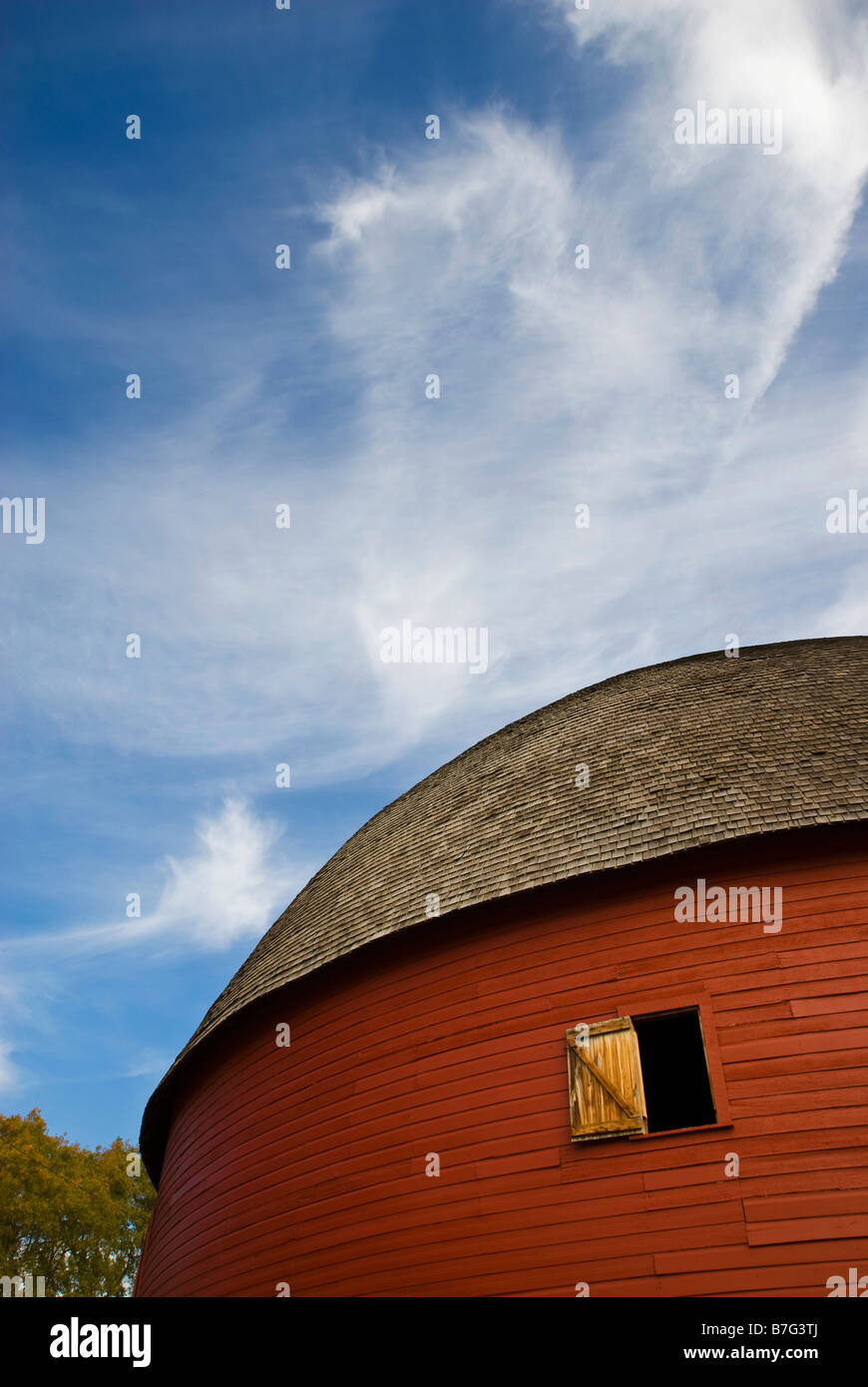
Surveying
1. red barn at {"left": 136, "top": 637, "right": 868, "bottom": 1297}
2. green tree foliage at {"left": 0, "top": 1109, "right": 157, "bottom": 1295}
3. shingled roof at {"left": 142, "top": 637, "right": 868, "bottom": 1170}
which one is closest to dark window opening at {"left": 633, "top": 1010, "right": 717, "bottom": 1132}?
→ red barn at {"left": 136, "top": 637, "right": 868, "bottom": 1297}

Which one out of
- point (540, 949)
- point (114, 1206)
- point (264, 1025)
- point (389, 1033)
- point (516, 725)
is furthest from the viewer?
point (114, 1206)

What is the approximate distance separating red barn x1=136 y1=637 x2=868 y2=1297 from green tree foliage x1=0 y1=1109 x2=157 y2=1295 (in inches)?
568

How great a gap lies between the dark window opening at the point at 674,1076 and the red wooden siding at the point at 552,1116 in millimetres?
1746

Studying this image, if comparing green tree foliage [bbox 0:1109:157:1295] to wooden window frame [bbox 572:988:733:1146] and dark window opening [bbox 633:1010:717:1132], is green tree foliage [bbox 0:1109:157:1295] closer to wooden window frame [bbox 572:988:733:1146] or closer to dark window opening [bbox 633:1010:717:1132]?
dark window opening [bbox 633:1010:717:1132]

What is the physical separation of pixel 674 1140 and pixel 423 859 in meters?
4.29

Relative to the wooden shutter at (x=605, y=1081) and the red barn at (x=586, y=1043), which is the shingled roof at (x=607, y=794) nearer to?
the red barn at (x=586, y=1043)

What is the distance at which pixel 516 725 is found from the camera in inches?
539

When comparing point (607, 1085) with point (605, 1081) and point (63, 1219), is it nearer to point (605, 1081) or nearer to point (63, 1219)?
point (605, 1081)

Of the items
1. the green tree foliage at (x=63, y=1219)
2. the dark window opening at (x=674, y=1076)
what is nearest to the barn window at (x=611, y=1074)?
the dark window opening at (x=674, y=1076)

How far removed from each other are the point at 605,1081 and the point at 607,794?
109 inches

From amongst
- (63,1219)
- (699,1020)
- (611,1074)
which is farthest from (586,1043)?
(63,1219)

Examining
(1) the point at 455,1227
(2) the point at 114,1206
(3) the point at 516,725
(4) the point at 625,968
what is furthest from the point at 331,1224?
(2) the point at 114,1206

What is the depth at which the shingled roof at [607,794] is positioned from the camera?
8211 mm
